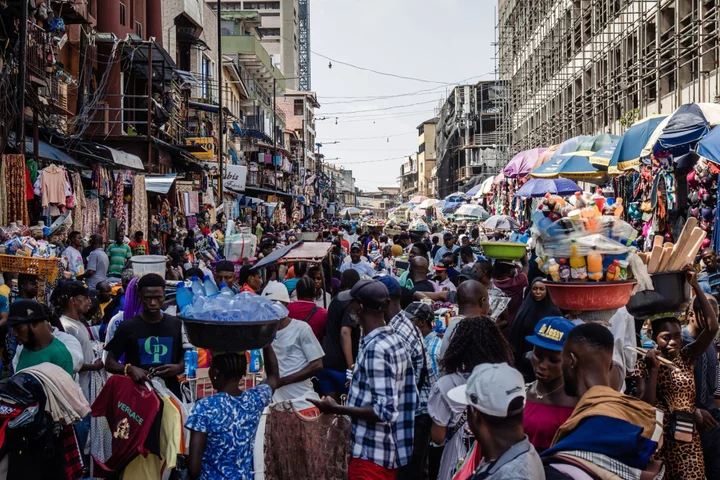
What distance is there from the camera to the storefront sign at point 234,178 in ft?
111

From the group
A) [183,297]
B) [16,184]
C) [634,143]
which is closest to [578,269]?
[183,297]

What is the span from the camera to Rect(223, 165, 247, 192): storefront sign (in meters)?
34.0

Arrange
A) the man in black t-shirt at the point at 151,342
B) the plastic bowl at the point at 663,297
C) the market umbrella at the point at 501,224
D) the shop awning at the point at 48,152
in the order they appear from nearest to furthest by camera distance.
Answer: the plastic bowl at the point at 663,297
the man in black t-shirt at the point at 151,342
the shop awning at the point at 48,152
the market umbrella at the point at 501,224

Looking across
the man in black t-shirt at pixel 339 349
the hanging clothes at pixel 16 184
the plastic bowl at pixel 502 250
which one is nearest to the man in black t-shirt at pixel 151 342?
the man in black t-shirt at pixel 339 349

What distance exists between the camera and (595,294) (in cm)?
533

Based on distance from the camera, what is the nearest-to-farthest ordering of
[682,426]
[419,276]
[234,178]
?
[682,426] < [419,276] < [234,178]

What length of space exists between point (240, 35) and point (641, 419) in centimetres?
5185

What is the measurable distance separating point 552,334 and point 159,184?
57.3 ft

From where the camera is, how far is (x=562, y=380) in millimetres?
4238

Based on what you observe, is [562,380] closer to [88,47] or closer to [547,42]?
[88,47]

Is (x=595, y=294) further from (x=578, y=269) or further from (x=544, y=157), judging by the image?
(x=544, y=157)

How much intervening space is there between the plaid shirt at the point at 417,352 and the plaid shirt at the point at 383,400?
261mm

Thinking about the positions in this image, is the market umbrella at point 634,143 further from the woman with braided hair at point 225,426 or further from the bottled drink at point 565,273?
the woman with braided hair at point 225,426

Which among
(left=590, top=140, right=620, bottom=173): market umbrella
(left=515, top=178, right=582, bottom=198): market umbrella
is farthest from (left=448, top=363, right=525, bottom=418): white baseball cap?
(left=515, top=178, right=582, bottom=198): market umbrella
